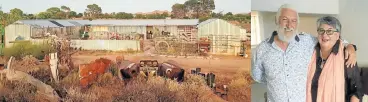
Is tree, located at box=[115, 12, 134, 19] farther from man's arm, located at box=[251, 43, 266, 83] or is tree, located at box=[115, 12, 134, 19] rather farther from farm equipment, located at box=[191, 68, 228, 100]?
man's arm, located at box=[251, 43, 266, 83]

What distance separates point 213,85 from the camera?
2338 mm

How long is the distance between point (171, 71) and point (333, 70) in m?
0.91

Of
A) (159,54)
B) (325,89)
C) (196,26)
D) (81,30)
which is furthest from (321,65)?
(81,30)

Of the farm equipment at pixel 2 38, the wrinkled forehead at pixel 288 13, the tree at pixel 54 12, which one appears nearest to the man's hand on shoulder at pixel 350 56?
the wrinkled forehead at pixel 288 13

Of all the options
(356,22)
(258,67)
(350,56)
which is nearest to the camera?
(350,56)

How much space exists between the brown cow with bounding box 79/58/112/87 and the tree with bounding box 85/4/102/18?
10.2 inches

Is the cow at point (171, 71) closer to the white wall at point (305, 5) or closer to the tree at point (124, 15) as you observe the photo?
the tree at point (124, 15)

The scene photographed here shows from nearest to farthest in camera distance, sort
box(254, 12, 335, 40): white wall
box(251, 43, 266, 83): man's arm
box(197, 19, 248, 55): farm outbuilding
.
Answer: box(251, 43, 266, 83): man's arm → box(197, 19, 248, 55): farm outbuilding → box(254, 12, 335, 40): white wall

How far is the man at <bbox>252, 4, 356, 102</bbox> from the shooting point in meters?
1.83

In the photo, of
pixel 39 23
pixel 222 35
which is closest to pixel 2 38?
pixel 39 23

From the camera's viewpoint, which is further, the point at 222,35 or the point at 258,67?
the point at 222,35

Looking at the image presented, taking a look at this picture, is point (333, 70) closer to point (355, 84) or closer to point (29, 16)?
point (355, 84)

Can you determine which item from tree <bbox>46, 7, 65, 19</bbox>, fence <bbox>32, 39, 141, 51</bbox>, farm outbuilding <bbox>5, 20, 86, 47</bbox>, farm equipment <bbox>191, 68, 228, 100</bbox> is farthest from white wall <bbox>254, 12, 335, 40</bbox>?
tree <bbox>46, 7, 65, 19</bbox>

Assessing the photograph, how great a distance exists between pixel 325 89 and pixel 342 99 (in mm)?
84
